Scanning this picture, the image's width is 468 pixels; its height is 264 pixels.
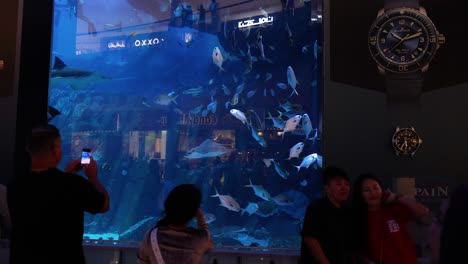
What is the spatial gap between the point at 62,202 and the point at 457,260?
1524 mm

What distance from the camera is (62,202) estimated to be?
1.85 meters

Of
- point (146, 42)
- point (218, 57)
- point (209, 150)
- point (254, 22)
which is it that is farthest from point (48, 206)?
point (146, 42)

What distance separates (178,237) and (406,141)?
2387mm

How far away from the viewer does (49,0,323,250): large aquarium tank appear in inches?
239

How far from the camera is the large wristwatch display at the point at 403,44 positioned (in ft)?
11.4

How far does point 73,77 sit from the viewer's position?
6.46 meters

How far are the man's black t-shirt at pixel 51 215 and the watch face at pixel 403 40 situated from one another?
265cm

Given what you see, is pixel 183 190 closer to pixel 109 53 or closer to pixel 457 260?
pixel 457 260

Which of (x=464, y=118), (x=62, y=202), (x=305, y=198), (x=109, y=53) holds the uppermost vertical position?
(x=109, y=53)

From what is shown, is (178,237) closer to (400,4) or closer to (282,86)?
(400,4)

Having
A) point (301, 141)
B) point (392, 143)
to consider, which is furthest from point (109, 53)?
point (392, 143)

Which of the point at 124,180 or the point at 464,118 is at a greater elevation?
the point at 464,118

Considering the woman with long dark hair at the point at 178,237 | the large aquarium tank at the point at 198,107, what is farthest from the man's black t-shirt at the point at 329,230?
the large aquarium tank at the point at 198,107

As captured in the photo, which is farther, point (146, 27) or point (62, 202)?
point (146, 27)
